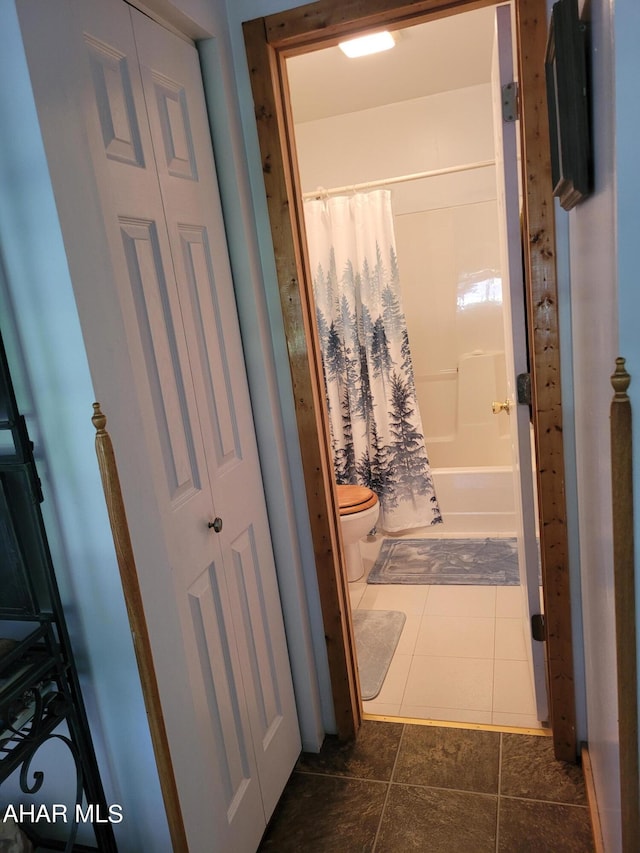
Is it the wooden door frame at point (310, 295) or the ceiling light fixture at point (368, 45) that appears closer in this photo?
the wooden door frame at point (310, 295)

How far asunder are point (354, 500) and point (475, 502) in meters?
0.88

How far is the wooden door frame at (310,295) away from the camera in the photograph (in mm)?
1631

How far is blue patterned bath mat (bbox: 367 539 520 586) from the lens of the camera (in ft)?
10.2

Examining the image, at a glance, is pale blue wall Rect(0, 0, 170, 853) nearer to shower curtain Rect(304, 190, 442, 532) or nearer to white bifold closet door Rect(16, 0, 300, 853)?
white bifold closet door Rect(16, 0, 300, 853)

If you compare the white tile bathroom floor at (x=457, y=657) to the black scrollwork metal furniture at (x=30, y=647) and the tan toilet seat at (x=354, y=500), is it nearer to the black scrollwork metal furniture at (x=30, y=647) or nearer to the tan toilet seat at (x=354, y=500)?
the tan toilet seat at (x=354, y=500)

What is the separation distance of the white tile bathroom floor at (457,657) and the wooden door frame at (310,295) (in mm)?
283

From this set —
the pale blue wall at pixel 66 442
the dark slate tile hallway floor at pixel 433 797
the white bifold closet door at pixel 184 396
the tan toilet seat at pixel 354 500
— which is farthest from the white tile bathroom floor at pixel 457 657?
the pale blue wall at pixel 66 442

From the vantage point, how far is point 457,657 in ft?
8.22

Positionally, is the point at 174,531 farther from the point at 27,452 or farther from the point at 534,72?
the point at 534,72

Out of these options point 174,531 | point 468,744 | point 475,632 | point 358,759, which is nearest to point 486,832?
point 468,744

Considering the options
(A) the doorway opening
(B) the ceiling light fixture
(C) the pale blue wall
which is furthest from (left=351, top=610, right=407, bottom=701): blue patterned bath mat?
(B) the ceiling light fixture

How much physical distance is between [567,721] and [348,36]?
6.75ft

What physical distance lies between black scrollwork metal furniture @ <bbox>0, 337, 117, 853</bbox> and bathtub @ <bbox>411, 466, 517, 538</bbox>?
260 centimetres

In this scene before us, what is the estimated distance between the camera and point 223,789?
1.58 metres
